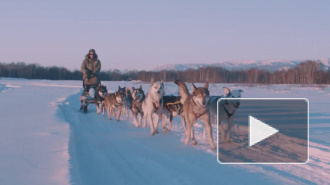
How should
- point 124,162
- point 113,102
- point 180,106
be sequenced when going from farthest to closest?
point 113,102
point 180,106
point 124,162

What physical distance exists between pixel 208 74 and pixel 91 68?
2467 inches

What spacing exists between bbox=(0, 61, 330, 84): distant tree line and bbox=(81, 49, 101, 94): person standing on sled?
2779 cm

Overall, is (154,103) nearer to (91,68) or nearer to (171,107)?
(171,107)

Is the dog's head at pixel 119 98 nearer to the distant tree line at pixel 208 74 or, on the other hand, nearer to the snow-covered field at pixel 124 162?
the snow-covered field at pixel 124 162

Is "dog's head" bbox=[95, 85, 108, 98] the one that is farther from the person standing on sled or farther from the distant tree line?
the distant tree line

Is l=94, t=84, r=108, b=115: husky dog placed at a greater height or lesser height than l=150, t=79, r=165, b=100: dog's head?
lesser

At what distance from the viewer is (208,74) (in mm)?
75312

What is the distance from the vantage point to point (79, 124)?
9742mm

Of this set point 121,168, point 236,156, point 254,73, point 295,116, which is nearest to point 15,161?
point 121,168

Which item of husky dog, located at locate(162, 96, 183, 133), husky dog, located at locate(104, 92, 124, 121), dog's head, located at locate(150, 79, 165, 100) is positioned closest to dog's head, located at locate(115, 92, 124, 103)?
husky dog, located at locate(104, 92, 124, 121)

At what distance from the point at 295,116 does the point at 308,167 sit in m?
6.88

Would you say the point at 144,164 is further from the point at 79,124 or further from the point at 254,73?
the point at 254,73

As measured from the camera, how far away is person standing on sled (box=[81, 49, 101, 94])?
14.0 m
